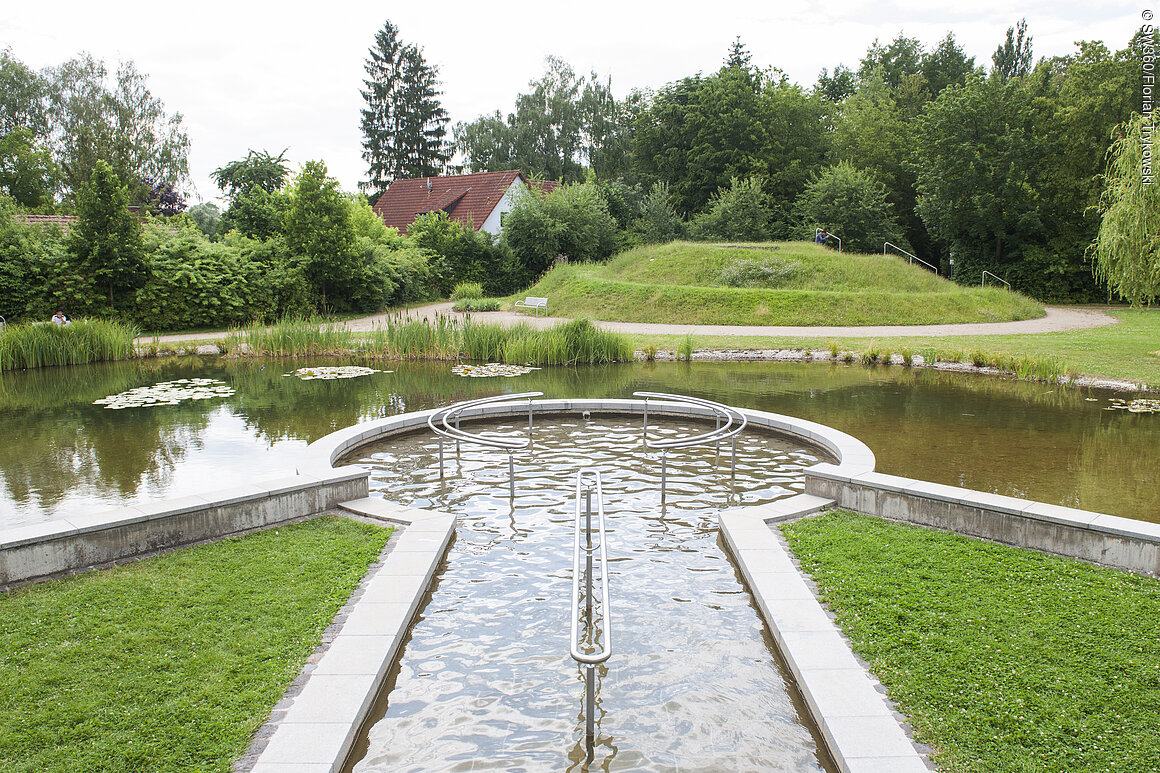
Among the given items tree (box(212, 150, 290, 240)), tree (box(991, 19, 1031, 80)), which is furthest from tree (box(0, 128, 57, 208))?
tree (box(991, 19, 1031, 80))

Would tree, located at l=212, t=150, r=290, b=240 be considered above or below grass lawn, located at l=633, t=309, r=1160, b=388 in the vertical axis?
above

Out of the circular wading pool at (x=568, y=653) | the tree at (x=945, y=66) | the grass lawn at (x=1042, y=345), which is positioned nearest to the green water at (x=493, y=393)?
the grass lawn at (x=1042, y=345)

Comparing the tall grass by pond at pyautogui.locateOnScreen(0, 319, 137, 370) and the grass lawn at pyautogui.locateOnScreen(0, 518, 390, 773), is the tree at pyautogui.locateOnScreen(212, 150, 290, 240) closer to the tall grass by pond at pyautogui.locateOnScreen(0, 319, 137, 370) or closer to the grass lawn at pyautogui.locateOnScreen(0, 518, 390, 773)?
the tall grass by pond at pyautogui.locateOnScreen(0, 319, 137, 370)

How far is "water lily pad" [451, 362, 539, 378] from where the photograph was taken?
16.3m

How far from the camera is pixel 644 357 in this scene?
60.1ft

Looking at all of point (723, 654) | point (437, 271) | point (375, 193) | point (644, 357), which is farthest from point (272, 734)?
point (375, 193)

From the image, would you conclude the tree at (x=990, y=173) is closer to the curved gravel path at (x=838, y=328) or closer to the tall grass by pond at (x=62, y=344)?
the curved gravel path at (x=838, y=328)

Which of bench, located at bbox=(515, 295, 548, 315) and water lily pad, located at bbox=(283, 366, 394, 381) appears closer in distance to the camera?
water lily pad, located at bbox=(283, 366, 394, 381)

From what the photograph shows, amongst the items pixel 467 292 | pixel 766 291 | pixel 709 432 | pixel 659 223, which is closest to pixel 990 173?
pixel 659 223

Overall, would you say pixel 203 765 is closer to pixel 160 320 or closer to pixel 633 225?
pixel 160 320

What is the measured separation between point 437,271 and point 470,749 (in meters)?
31.4

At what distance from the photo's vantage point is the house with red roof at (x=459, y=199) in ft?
134

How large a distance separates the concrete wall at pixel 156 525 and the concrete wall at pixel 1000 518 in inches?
189

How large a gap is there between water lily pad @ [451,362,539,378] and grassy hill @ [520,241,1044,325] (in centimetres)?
958
